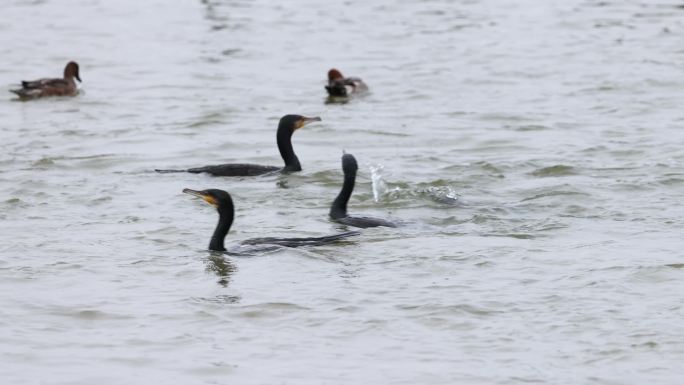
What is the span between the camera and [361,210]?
14.9 meters

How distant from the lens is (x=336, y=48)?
28.0 metres

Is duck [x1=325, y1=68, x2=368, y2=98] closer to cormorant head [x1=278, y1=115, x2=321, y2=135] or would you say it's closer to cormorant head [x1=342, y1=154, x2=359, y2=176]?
cormorant head [x1=278, y1=115, x2=321, y2=135]

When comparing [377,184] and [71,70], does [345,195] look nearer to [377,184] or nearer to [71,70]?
[377,184]

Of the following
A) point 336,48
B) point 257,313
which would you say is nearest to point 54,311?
point 257,313

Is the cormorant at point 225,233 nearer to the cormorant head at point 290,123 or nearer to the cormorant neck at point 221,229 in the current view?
the cormorant neck at point 221,229

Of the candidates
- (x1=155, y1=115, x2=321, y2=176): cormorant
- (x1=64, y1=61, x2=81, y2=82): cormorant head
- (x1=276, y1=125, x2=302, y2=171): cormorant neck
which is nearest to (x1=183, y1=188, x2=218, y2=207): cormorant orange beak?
(x1=155, y1=115, x2=321, y2=176): cormorant

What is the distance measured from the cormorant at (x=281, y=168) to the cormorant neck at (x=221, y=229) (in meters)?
3.55

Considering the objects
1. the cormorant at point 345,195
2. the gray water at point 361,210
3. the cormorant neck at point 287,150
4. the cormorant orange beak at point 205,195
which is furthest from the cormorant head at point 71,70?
the cormorant orange beak at point 205,195

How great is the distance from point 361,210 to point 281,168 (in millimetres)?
2047

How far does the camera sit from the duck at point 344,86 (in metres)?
22.3

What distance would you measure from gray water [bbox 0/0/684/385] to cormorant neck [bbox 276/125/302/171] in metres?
0.31

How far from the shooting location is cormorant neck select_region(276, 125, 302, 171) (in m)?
16.7

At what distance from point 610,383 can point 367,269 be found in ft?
10.6

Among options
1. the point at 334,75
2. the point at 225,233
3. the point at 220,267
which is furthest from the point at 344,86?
the point at 220,267
